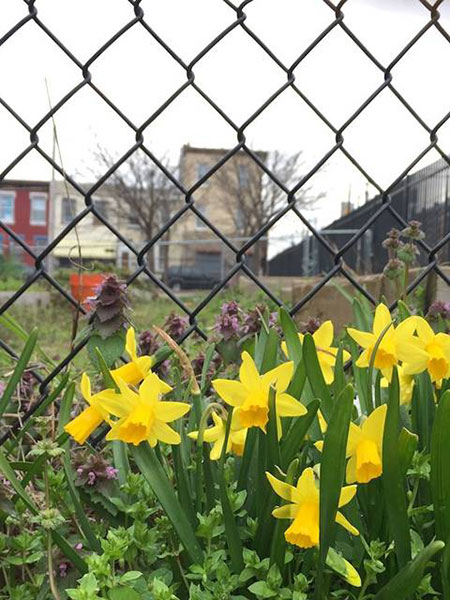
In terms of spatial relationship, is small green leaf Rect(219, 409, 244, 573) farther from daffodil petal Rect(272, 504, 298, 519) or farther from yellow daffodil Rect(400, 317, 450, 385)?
yellow daffodil Rect(400, 317, 450, 385)

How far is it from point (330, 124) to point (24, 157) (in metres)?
0.52

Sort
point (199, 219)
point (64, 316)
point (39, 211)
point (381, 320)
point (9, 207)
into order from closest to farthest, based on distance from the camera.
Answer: point (381, 320) < point (199, 219) < point (64, 316) < point (9, 207) < point (39, 211)

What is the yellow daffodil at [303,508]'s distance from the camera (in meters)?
0.68

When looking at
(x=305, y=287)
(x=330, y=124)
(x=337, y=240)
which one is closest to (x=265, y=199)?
(x=337, y=240)

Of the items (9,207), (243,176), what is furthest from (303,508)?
(9,207)

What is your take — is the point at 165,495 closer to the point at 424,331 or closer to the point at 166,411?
the point at 166,411

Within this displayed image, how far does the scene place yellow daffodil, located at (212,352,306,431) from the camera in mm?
749

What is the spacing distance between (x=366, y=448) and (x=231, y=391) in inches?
6.0

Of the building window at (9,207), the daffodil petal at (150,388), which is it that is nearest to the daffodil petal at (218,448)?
the daffodil petal at (150,388)

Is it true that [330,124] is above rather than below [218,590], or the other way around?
above

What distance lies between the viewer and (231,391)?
0.76 metres

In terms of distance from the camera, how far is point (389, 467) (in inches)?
28.3

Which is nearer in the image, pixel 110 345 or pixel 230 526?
pixel 230 526

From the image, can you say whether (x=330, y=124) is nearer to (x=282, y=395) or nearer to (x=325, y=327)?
(x=325, y=327)
